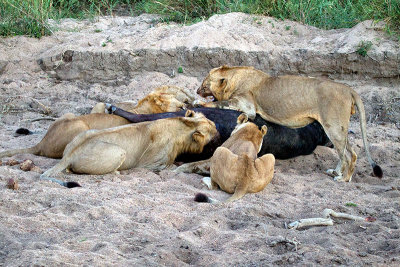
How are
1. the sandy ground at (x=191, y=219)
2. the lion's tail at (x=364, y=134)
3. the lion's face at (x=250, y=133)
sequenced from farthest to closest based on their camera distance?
the lion's tail at (x=364, y=134) < the lion's face at (x=250, y=133) < the sandy ground at (x=191, y=219)

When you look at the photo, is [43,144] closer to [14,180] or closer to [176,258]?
[14,180]

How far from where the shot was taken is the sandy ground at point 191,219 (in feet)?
13.6

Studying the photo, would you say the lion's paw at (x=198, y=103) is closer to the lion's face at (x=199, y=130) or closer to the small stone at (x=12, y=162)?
the lion's face at (x=199, y=130)

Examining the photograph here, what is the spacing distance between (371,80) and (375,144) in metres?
1.97

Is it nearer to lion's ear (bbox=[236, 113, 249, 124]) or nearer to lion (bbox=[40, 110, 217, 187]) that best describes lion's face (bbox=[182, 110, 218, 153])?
lion (bbox=[40, 110, 217, 187])

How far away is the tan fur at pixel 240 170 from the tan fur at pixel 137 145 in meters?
1.02

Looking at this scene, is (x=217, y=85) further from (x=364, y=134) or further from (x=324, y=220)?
(x=324, y=220)

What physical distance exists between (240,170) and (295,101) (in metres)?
1.85

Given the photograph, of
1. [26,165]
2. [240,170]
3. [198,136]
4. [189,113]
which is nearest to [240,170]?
[240,170]

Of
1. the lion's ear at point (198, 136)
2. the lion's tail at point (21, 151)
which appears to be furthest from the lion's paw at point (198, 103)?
the lion's tail at point (21, 151)

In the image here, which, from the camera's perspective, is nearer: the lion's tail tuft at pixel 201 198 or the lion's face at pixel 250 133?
the lion's tail tuft at pixel 201 198

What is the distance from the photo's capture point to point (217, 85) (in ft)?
27.1

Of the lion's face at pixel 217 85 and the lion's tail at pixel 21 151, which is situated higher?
the lion's face at pixel 217 85

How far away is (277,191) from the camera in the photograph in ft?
20.8
